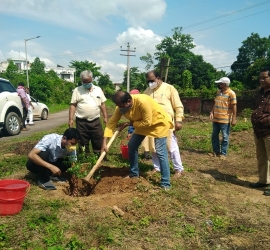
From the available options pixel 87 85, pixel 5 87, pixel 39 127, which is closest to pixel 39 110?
pixel 39 127

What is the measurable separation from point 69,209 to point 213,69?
4881cm

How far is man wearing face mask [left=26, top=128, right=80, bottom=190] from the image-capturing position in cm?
409

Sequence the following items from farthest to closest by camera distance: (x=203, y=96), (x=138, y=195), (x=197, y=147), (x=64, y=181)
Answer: (x=203, y=96)
(x=197, y=147)
(x=64, y=181)
(x=138, y=195)

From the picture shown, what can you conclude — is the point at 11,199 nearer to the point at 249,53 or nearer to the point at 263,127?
the point at 263,127

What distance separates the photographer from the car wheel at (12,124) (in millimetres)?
9562

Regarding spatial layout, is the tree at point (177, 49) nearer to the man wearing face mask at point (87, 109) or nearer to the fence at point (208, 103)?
the fence at point (208, 103)

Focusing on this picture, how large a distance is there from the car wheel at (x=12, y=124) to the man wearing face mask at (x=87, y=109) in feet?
16.2

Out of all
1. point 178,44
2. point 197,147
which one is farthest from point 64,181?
point 178,44

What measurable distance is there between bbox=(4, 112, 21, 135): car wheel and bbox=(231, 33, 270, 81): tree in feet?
136

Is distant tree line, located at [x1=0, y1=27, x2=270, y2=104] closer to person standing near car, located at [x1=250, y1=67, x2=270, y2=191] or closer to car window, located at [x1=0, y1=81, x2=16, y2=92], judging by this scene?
car window, located at [x1=0, y1=81, x2=16, y2=92]

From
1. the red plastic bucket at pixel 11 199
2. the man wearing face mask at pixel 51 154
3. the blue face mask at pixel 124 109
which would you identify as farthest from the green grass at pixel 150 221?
the blue face mask at pixel 124 109

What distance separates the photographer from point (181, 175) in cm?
518

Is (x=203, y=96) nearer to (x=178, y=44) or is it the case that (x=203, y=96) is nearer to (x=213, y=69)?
(x=213, y=69)

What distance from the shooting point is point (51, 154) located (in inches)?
171
